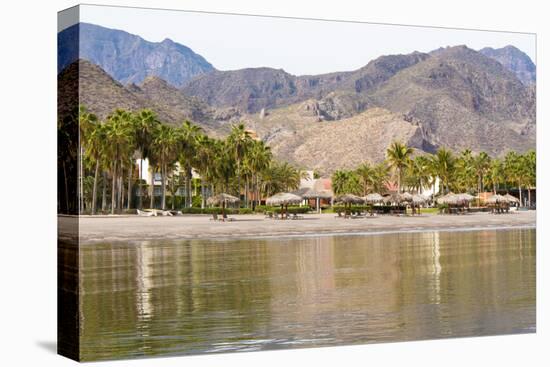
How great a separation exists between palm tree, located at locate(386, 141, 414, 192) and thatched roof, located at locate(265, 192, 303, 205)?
7.28 feet

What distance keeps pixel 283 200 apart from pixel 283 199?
0.14 metres

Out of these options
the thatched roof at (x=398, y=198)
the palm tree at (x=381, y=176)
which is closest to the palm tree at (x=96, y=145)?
the palm tree at (x=381, y=176)

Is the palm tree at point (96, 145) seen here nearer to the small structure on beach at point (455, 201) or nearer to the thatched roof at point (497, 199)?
the small structure on beach at point (455, 201)

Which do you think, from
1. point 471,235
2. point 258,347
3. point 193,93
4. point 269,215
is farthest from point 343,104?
point 258,347

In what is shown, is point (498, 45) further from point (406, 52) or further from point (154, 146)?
point (154, 146)

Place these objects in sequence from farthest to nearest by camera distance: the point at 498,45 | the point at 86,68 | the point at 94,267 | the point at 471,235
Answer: the point at 471,235
the point at 498,45
the point at 94,267
the point at 86,68

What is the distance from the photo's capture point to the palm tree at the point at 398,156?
18.9 m

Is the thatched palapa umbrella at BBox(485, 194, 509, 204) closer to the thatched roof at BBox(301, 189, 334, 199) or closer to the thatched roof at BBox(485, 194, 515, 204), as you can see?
the thatched roof at BBox(485, 194, 515, 204)

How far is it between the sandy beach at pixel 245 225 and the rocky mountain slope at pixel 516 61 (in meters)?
2.57

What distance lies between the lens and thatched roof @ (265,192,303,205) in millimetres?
20469

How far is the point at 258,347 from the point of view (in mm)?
13633

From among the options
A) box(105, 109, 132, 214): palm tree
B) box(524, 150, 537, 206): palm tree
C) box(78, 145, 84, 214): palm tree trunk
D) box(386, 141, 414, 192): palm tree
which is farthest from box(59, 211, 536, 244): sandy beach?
box(386, 141, 414, 192): palm tree

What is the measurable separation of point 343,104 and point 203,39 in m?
7.44

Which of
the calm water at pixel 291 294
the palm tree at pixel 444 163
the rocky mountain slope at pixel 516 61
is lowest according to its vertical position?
the calm water at pixel 291 294
